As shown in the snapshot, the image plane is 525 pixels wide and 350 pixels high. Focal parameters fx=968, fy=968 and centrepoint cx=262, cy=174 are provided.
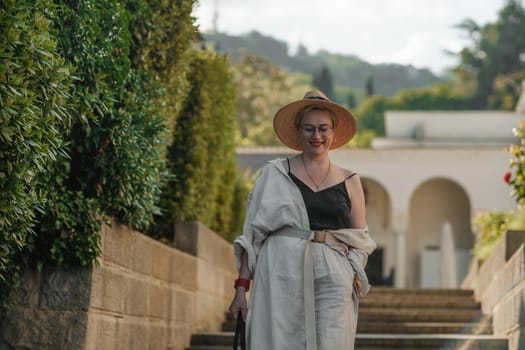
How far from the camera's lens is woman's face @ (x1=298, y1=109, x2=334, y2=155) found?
5.09m

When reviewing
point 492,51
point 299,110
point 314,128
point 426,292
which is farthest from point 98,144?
point 492,51

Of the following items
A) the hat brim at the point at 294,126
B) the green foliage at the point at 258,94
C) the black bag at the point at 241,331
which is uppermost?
the green foliage at the point at 258,94

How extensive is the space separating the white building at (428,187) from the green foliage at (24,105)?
25789mm

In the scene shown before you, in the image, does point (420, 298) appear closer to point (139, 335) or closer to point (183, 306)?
point (183, 306)

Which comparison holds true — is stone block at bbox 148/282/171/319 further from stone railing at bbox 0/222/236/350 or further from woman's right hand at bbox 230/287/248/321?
woman's right hand at bbox 230/287/248/321

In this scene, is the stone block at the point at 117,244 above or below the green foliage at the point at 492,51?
below

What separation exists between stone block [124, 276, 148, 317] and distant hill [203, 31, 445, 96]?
4929 inches

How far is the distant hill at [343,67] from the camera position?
447 ft

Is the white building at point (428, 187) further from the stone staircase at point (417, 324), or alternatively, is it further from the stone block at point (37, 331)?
the stone block at point (37, 331)

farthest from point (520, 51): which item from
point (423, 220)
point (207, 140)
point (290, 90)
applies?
point (207, 140)

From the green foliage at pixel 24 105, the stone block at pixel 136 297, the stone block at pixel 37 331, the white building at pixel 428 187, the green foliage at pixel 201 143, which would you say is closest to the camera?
the green foliage at pixel 24 105

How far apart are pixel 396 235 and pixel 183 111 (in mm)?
22305

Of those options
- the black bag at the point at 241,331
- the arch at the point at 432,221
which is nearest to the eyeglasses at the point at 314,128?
the black bag at the point at 241,331

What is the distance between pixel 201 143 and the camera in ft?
33.3
